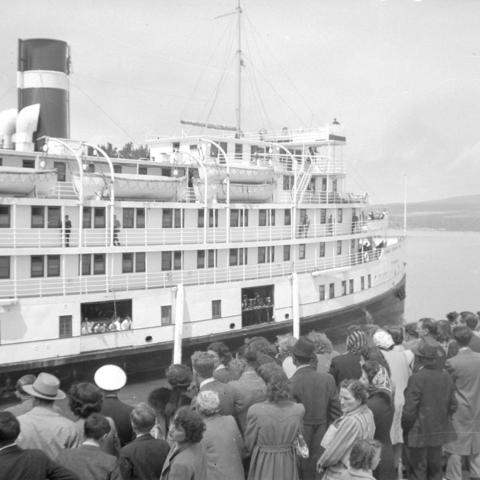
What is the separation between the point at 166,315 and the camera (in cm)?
2045

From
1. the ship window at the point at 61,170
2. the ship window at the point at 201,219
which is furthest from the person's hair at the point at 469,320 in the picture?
the ship window at the point at 61,170

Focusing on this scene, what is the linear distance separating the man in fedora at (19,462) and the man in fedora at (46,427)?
36.8 inches

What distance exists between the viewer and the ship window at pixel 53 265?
59.7ft

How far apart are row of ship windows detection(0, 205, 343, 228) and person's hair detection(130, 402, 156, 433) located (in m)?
13.8

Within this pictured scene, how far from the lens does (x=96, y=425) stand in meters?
4.88

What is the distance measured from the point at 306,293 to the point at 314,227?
Answer: 2.93 metres

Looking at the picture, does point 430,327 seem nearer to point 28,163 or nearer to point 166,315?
point 166,315

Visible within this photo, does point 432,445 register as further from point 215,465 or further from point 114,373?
point 114,373

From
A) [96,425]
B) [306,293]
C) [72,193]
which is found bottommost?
[306,293]

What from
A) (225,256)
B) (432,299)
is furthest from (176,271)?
(432,299)

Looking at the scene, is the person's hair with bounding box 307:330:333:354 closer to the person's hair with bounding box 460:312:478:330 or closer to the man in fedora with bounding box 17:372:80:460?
the person's hair with bounding box 460:312:478:330

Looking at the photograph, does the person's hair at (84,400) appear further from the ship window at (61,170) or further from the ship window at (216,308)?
the ship window at (216,308)

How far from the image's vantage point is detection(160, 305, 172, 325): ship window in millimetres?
20328

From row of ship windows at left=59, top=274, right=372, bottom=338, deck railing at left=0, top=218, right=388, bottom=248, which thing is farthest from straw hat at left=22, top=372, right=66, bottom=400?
row of ship windows at left=59, top=274, right=372, bottom=338
